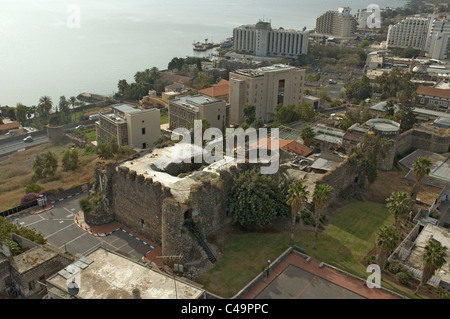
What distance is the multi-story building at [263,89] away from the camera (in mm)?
70188

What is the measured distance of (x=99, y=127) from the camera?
63812 mm

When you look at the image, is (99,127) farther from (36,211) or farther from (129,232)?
(129,232)

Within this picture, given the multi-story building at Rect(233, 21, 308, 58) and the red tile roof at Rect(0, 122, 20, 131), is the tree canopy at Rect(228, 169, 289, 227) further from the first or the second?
the multi-story building at Rect(233, 21, 308, 58)

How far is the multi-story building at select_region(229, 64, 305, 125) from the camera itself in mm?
70188

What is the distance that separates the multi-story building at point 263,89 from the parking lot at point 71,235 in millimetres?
38019

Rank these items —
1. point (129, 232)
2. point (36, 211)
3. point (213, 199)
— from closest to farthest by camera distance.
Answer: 1. point (213, 199)
2. point (129, 232)
3. point (36, 211)

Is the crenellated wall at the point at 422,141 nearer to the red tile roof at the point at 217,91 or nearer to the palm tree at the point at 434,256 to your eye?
the palm tree at the point at 434,256

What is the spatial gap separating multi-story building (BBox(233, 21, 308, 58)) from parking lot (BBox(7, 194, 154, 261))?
121774mm

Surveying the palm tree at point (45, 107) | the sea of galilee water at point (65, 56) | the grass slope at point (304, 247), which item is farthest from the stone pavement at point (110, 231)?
the sea of galilee water at point (65, 56)

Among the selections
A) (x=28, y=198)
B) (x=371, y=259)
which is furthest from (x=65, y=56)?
(x=371, y=259)

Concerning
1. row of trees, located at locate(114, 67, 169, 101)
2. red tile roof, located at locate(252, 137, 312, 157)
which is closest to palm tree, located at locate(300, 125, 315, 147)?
red tile roof, located at locate(252, 137, 312, 157)

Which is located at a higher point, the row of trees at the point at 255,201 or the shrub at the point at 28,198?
the row of trees at the point at 255,201

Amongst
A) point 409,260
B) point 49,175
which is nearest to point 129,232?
point 49,175
